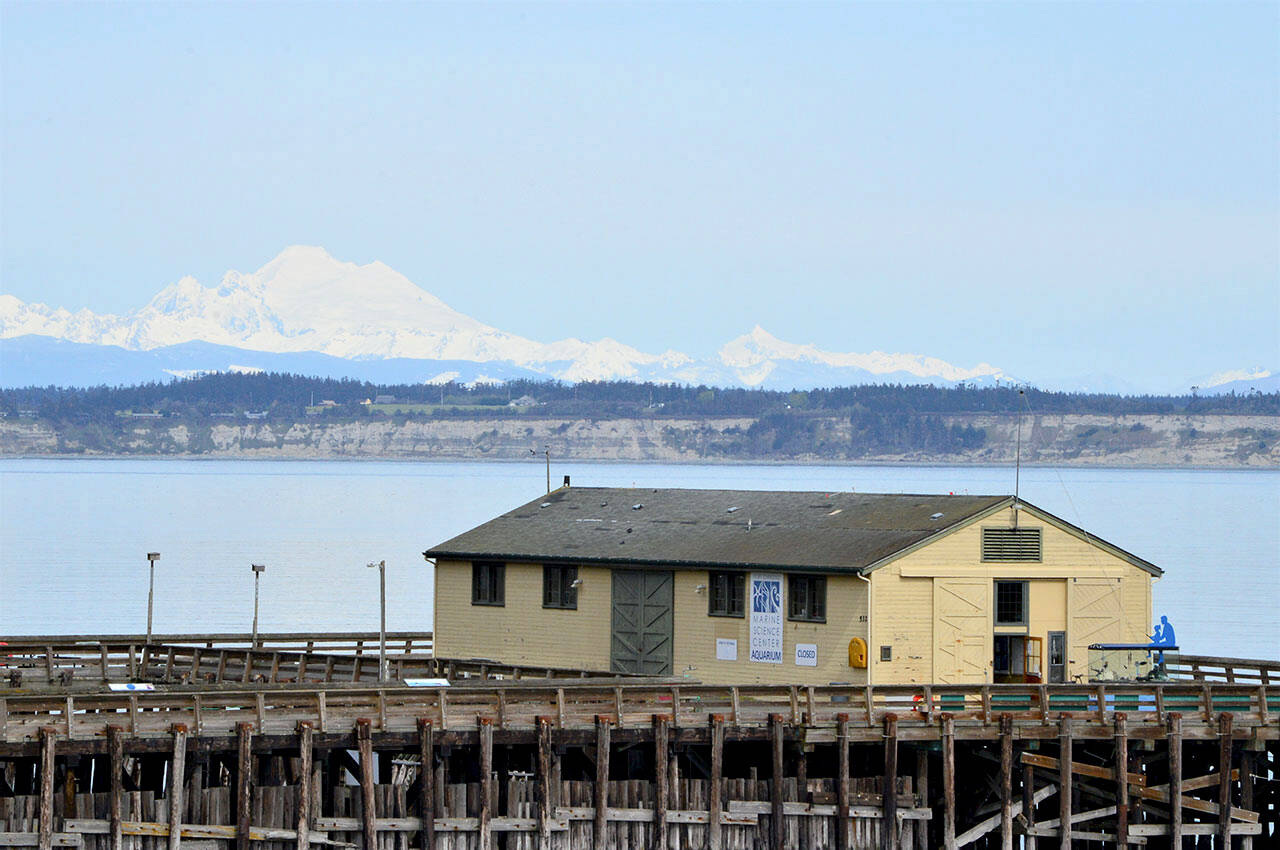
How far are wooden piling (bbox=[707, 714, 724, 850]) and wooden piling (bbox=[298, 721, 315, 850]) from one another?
273 inches

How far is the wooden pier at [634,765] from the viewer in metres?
33.0

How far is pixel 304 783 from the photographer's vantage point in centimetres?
3369

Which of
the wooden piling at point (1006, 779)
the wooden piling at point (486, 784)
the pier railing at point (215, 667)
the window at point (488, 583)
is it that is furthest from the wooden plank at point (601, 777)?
the window at point (488, 583)

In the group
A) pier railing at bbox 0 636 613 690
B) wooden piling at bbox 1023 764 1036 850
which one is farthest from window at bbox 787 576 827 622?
wooden piling at bbox 1023 764 1036 850

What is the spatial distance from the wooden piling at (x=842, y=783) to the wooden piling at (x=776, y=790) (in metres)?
1.05

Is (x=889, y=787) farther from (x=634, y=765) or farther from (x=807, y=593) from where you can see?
(x=807, y=593)

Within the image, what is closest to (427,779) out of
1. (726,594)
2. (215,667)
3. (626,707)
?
(626,707)

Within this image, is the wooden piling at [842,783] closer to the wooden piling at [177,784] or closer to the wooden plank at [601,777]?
the wooden plank at [601,777]

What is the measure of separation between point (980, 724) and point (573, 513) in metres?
14.7

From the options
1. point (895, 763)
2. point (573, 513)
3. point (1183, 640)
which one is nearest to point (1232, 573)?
point (1183, 640)

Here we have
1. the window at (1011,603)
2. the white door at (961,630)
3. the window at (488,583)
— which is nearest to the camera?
the white door at (961,630)

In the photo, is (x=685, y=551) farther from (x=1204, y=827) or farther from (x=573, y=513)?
(x=1204, y=827)

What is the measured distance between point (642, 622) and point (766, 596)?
10.9 ft

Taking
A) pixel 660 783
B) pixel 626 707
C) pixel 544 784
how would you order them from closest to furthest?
1. pixel 544 784
2. pixel 660 783
3. pixel 626 707
